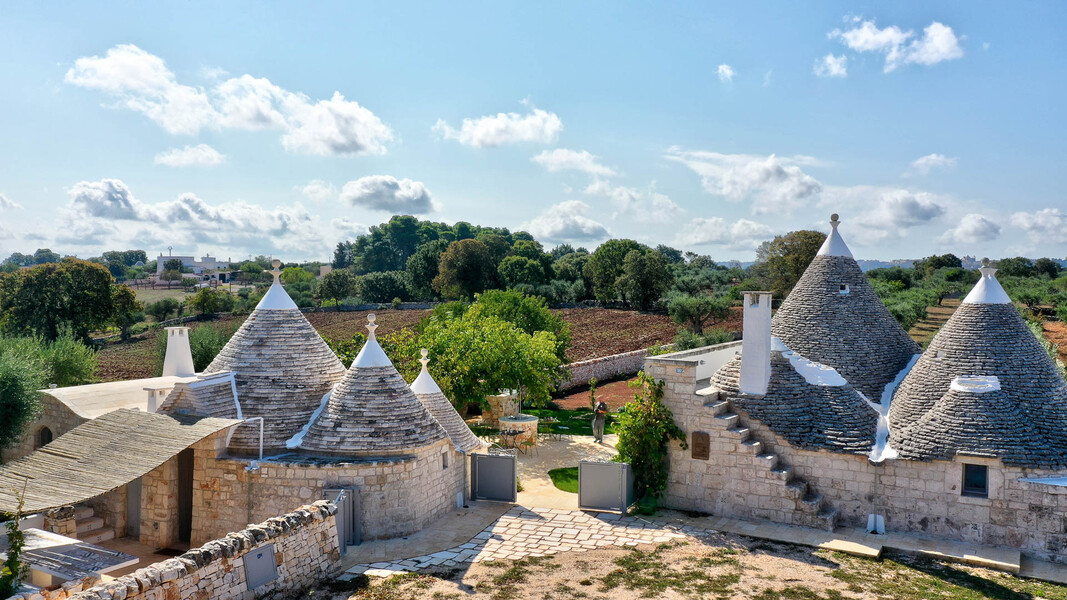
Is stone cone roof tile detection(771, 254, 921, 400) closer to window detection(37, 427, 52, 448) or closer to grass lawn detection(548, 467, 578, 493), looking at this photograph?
grass lawn detection(548, 467, 578, 493)

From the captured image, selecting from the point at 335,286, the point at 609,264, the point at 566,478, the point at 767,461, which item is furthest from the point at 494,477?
the point at 335,286

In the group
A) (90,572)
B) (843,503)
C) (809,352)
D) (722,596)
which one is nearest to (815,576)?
(722,596)

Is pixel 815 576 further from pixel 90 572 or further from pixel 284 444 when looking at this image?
pixel 90 572

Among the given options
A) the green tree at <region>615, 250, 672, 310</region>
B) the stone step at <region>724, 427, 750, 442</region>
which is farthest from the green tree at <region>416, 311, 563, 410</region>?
the green tree at <region>615, 250, 672, 310</region>

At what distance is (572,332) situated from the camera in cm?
5188

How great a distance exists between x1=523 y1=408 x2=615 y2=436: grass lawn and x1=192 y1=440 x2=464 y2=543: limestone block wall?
10038 mm

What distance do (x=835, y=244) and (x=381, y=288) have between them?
206 feet

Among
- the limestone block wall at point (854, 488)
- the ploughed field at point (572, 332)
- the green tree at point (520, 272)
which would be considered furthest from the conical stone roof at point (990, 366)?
the green tree at point (520, 272)

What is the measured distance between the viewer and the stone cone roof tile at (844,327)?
1647 cm

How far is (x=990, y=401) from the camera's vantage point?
1323 cm

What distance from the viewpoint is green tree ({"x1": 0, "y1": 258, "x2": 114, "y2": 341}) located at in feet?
126

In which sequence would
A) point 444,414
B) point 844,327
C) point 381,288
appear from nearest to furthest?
point 444,414 → point 844,327 → point 381,288

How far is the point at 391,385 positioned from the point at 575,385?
20.7 m

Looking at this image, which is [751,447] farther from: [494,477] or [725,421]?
[494,477]
